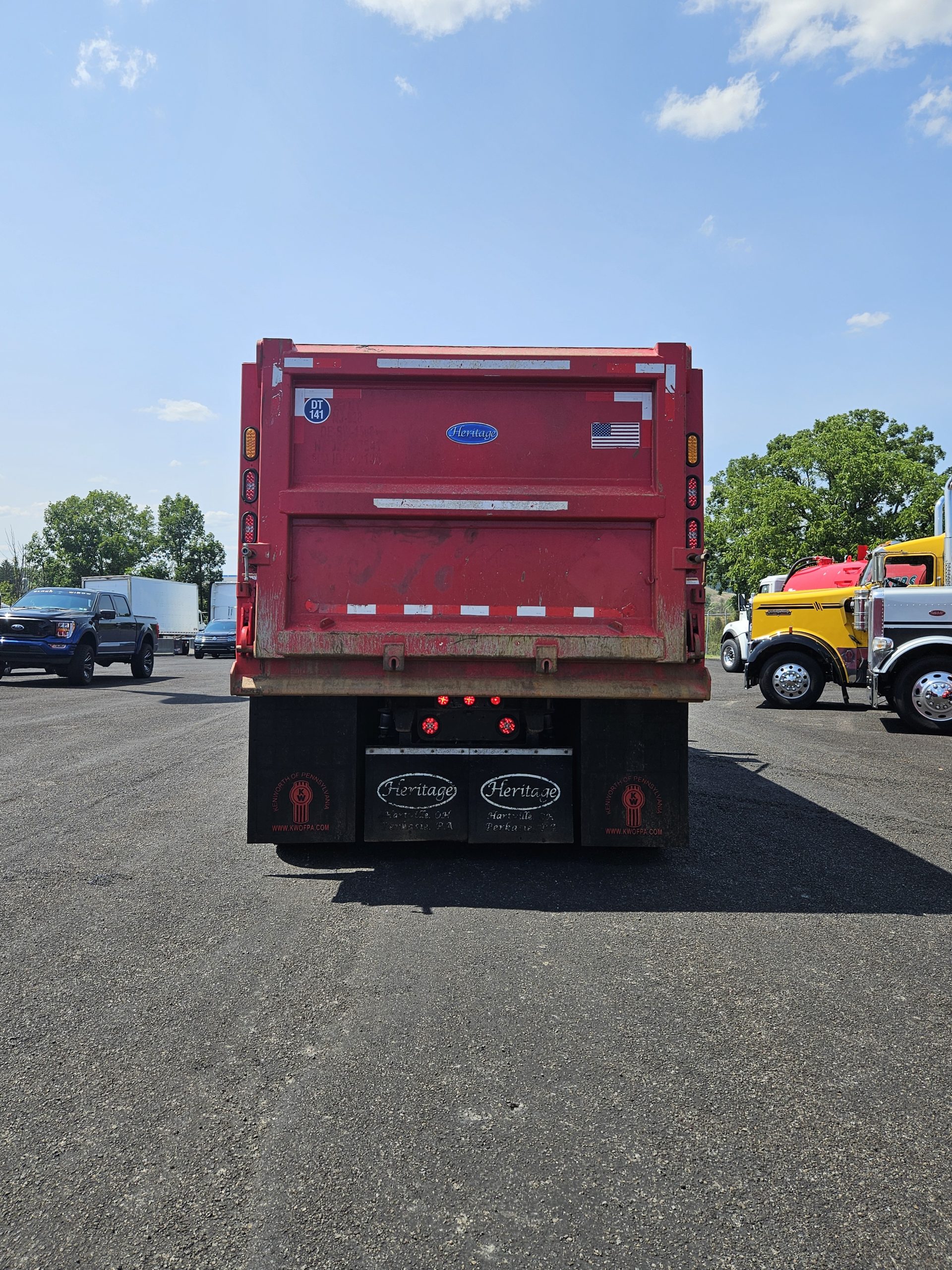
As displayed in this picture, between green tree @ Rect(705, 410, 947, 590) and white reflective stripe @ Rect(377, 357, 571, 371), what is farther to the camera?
green tree @ Rect(705, 410, 947, 590)

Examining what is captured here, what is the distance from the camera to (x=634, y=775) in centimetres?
521

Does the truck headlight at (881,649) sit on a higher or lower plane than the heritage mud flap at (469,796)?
higher

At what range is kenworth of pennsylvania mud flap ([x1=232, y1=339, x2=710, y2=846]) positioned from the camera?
5.14m

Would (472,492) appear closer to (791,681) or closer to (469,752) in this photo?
A: (469,752)

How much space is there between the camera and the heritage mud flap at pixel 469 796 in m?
5.21

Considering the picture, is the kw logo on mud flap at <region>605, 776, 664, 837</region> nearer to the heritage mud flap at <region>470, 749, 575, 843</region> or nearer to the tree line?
the heritage mud flap at <region>470, 749, 575, 843</region>

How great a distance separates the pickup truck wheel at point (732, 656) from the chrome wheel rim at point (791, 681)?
6.61 meters

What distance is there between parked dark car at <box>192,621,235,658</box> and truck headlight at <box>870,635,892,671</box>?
28464 millimetres

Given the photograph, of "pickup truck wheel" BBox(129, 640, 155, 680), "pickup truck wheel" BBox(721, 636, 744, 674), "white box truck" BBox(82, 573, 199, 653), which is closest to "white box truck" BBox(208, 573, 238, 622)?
"white box truck" BBox(82, 573, 199, 653)

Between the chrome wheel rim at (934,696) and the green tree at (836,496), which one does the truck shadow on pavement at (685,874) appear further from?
the green tree at (836,496)

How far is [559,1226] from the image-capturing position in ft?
6.91

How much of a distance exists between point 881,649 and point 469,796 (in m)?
9.24

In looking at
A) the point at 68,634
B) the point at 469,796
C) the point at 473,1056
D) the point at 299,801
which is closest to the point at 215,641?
the point at 68,634

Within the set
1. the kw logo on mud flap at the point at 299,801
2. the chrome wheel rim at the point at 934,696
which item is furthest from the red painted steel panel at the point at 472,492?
the chrome wheel rim at the point at 934,696
